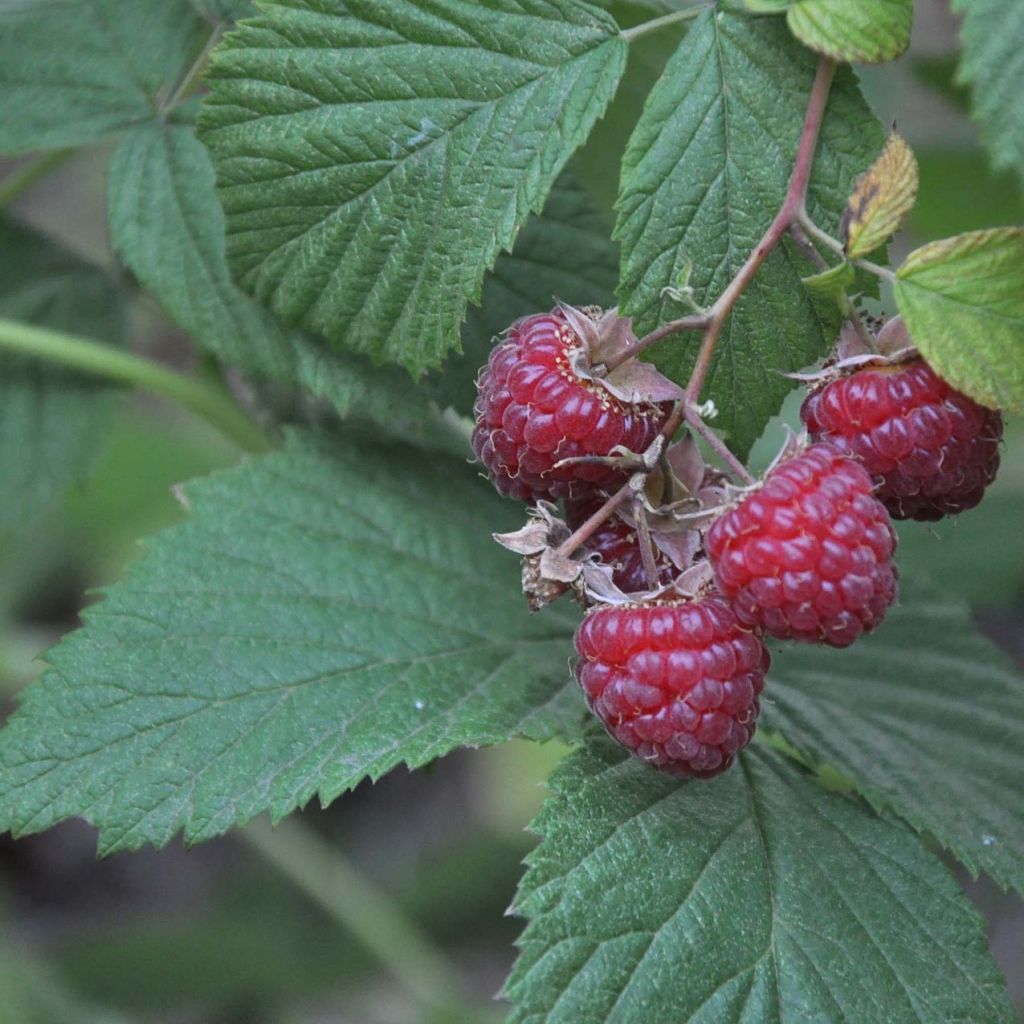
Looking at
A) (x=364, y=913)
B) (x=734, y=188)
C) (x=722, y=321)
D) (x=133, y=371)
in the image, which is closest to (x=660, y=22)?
(x=734, y=188)

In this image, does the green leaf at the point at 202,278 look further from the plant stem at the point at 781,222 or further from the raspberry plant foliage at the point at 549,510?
the plant stem at the point at 781,222

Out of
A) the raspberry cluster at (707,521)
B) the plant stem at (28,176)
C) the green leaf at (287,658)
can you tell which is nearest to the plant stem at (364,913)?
the green leaf at (287,658)

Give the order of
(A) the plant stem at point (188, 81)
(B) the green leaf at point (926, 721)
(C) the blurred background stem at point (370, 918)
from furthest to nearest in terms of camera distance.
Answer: (C) the blurred background stem at point (370, 918), (A) the plant stem at point (188, 81), (B) the green leaf at point (926, 721)

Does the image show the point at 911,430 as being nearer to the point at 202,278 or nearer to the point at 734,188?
the point at 734,188

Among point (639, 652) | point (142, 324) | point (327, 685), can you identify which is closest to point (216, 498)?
point (327, 685)

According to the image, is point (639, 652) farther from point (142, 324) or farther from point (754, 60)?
point (142, 324)
